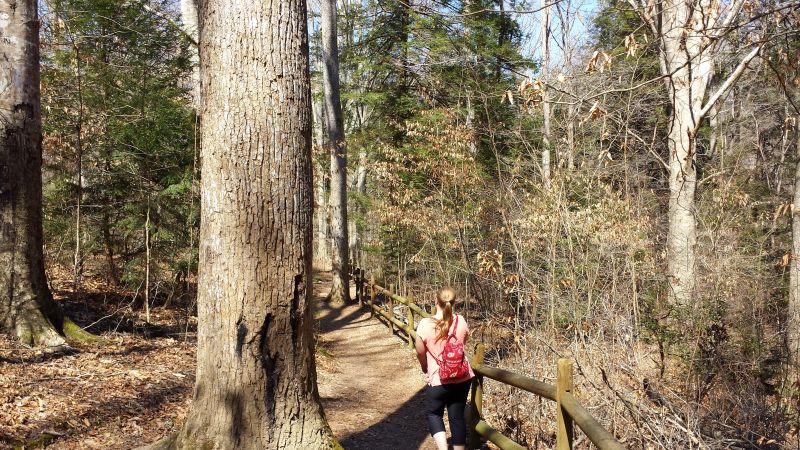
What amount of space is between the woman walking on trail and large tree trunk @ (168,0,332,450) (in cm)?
A: 136

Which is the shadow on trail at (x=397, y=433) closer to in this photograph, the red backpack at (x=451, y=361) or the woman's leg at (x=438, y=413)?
the woman's leg at (x=438, y=413)

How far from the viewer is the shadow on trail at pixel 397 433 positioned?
6.48m

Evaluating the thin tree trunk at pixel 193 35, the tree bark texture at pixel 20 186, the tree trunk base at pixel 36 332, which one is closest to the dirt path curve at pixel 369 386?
the tree trunk base at pixel 36 332

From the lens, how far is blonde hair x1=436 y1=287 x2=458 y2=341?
207 inches

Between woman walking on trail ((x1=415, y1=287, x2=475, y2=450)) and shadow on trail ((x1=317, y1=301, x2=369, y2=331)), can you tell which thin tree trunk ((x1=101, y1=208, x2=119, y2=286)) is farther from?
woman walking on trail ((x1=415, y1=287, x2=475, y2=450))

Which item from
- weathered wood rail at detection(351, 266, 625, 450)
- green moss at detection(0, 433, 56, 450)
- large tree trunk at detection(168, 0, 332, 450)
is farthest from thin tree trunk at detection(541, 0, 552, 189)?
green moss at detection(0, 433, 56, 450)

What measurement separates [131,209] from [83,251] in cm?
179

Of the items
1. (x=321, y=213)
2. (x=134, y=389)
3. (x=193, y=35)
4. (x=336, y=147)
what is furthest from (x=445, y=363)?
(x=321, y=213)

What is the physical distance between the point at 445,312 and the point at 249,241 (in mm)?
1933

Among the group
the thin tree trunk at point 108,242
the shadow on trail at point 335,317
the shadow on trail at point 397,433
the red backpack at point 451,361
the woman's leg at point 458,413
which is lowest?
the shadow on trail at point 397,433

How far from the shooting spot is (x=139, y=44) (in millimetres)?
10969

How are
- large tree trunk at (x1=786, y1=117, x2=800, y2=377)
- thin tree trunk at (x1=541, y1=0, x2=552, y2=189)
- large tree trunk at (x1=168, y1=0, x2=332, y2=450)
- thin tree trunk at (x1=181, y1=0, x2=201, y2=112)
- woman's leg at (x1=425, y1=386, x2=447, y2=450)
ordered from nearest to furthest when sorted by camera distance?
large tree trunk at (x1=168, y1=0, x2=332, y2=450)
woman's leg at (x1=425, y1=386, x2=447, y2=450)
large tree trunk at (x1=786, y1=117, x2=800, y2=377)
thin tree trunk at (x1=181, y1=0, x2=201, y2=112)
thin tree trunk at (x1=541, y1=0, x2=552, y2=189)

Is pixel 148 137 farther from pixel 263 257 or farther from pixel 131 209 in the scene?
pixel 263 257

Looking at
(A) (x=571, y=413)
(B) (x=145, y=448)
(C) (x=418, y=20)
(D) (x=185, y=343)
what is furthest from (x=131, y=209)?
(C) (x=418, y=20)
